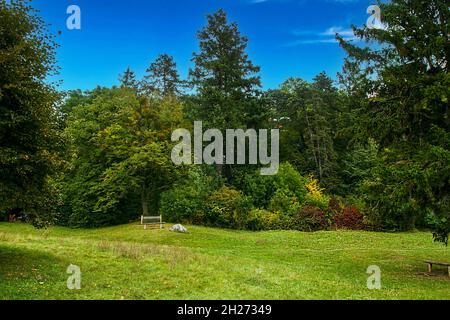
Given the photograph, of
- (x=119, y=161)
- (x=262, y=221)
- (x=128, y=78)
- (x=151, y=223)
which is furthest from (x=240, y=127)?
(x=128, y=78)

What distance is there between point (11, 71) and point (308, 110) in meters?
44.9

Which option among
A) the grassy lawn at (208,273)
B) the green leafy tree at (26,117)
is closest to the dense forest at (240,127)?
the green leafy tree at (26,117)

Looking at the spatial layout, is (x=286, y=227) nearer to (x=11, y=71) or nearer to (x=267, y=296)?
(x=267, y=296)

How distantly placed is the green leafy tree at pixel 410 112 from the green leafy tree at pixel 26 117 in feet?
41.3

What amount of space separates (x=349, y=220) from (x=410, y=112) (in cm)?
2429

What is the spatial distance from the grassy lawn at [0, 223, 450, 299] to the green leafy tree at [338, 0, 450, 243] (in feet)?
10.3

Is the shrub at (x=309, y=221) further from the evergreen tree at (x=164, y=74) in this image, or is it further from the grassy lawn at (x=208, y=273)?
the evergreen tree at (x=164, y=74)

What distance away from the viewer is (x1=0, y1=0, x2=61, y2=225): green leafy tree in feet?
→ 43.3

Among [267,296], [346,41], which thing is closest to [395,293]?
[267,296]

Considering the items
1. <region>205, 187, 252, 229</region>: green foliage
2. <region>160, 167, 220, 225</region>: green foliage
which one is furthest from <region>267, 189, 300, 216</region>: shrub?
<region>160, 167, 220, 225</region>: green foliage

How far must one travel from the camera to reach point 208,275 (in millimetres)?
14734

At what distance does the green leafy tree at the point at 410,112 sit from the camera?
1540 cm

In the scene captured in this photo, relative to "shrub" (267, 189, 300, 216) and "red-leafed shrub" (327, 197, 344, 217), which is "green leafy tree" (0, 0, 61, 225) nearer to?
"shrub" (267, 189, 300, 216)

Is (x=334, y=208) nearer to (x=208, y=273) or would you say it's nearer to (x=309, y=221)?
(x=309, y=221)
